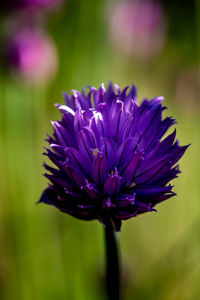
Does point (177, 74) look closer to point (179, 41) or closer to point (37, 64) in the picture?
point (179, 41)

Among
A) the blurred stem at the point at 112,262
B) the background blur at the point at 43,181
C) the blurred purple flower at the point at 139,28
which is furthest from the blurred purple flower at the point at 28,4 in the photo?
the blurred stem at the point at 112,262

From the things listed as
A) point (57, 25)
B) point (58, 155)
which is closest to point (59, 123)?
point (58, 155)

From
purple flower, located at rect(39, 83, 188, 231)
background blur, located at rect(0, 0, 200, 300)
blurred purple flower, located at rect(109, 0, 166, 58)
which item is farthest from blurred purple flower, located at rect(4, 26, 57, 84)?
purple flower, located at rect(39, 83, 188, 231)

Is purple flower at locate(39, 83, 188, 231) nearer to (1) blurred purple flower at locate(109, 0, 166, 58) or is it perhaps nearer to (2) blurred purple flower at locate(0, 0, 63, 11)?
(2) blurred purple flower at locate(0, 0, 63, 11)

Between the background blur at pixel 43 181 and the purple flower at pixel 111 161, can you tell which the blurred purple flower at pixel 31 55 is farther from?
the purple flower at pixel 111 161

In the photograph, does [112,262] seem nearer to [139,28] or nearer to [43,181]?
[43,181]

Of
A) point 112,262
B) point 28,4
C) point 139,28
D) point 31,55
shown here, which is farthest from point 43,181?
point 112,262
